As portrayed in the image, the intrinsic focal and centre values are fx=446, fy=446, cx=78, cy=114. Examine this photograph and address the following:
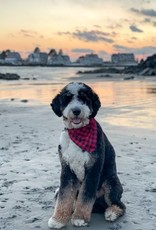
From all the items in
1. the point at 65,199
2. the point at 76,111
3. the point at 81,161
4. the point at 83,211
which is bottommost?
the point at 83,211

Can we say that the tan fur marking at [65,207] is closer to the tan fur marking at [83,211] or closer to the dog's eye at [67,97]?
the tan fur marking at [83,211]

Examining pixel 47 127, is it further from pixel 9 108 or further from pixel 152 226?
pixel 152 226

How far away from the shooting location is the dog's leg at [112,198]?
191 inches

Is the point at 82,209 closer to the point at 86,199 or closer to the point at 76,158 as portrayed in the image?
the point at 86,199

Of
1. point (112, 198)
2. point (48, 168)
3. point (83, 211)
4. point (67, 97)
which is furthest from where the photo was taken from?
point (48, 168)

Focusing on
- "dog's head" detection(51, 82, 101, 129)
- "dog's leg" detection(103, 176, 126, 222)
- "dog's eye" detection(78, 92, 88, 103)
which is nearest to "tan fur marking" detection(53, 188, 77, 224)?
"dog's leg" detection(103, 176, 126, 222)

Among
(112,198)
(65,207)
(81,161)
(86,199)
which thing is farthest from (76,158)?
Answer: (112,198)

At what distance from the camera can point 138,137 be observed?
380 inches

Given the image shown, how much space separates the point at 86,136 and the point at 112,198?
0.80 meters

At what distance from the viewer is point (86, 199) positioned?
4.62 meters

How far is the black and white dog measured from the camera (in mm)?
4480

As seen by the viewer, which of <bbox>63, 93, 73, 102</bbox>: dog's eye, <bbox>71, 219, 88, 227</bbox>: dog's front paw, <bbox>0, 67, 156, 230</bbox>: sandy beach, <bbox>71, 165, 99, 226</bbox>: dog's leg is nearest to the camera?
<bbox>63, 93, 73, 102</bbox>: dog's eye

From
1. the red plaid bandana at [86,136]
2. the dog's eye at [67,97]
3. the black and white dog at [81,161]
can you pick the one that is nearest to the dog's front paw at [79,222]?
the black and white dog at [81,161]

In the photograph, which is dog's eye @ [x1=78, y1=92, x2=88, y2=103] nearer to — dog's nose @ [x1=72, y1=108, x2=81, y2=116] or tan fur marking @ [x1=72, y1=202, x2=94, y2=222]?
dog's nose @ [x1=72, y1=108, x2=81, y2=116]
